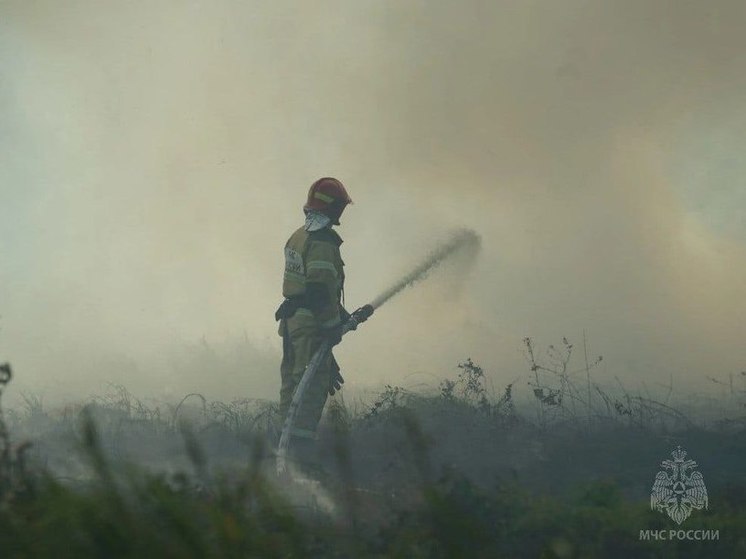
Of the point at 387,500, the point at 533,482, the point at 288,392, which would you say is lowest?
the point at 387,500

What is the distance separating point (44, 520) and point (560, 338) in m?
8.12

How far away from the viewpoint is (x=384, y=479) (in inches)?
264

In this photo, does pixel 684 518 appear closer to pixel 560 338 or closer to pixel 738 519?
pixel 738 519

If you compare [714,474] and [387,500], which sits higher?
[714,474]

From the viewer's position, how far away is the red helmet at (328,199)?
352 inches

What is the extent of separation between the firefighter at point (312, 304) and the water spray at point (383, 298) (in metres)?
0.05

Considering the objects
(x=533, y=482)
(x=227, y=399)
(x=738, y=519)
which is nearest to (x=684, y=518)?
(x=738, y=519)

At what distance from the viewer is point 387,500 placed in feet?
17.0

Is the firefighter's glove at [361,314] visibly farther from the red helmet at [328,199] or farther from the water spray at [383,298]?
the red helmet at [328,199]

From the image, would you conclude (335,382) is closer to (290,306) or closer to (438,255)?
(290,306)

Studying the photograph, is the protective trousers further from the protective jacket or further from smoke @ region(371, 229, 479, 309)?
smoke @ region(371, 229, 479, 309)

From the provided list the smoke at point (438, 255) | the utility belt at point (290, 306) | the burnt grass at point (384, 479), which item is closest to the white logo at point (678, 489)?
the burnt grass at point (384, 479)

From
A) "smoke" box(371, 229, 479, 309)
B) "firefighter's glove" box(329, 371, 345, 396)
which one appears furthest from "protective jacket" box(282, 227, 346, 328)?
"smoke" box(371, 229, 479, 309)

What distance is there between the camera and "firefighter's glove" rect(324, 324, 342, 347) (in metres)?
9.02
